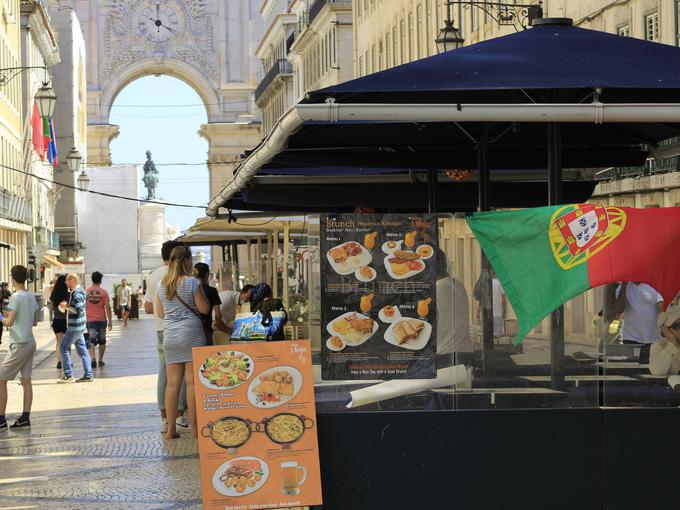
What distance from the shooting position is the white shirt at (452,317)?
7.77 metres

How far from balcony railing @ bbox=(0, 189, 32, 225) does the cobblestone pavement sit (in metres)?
26.3

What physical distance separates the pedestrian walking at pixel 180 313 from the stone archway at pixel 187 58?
96307 millimetres

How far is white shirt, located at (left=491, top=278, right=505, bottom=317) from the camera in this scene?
7766mm

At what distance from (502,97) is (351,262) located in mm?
1751

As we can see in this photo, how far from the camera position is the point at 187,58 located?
111 meters

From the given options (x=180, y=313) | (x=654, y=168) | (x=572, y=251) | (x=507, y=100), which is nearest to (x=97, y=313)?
(x=654, y=168)

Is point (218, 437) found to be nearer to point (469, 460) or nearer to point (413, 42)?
point (469, 460)

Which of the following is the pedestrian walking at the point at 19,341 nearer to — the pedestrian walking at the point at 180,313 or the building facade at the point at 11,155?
the pedestrian walking at the point at 180,313

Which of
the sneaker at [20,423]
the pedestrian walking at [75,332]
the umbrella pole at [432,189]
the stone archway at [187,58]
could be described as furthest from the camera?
the stone archway at [187,58]

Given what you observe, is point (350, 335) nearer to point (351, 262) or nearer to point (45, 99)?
point (351, 262)

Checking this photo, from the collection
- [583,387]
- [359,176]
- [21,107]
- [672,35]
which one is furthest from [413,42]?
[583,387]

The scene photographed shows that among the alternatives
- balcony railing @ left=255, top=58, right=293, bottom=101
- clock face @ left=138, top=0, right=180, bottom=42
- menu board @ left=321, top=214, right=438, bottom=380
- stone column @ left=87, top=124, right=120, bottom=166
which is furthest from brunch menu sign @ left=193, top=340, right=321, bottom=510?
stone column @ left=87, top=124, right=120, bottom=166

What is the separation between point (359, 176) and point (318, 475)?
6.79m

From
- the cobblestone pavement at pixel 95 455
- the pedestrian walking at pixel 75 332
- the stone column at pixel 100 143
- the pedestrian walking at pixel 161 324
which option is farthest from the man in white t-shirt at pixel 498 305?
the stone column at pixel 100 143
